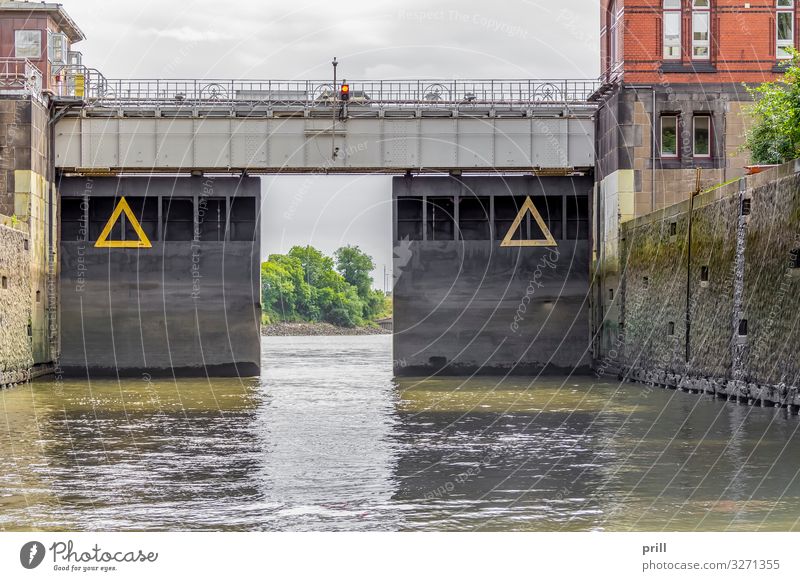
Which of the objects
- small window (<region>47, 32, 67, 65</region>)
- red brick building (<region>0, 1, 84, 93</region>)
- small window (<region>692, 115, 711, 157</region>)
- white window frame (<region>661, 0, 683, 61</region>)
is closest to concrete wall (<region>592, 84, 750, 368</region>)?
Answer: small window (<region>692, 115, 711, 157</region>)

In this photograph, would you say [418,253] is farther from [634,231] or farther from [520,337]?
[634,231]

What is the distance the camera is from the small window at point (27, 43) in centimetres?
5459

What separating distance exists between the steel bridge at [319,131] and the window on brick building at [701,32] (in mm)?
4846

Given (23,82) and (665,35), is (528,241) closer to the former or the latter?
(665,35)

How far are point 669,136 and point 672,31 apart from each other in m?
3.68

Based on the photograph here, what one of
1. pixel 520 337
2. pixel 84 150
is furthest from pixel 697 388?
pixel 84 150

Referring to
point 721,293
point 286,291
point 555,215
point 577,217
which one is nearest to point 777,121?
point 721,293

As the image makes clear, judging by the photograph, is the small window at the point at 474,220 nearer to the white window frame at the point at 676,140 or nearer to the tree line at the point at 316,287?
the white window frame at the point at 676,140

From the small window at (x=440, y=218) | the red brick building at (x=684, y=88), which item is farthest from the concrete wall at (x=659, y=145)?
the small window at (x=440, y=218)

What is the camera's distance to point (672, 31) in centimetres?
4516

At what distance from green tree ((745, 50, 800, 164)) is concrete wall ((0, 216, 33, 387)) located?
77.5 ft

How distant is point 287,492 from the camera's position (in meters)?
18.4

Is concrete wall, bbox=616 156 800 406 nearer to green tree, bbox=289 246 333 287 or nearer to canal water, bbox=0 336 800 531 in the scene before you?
canal water, bbox=0 336 800 531

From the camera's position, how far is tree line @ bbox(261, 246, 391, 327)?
481 ft
